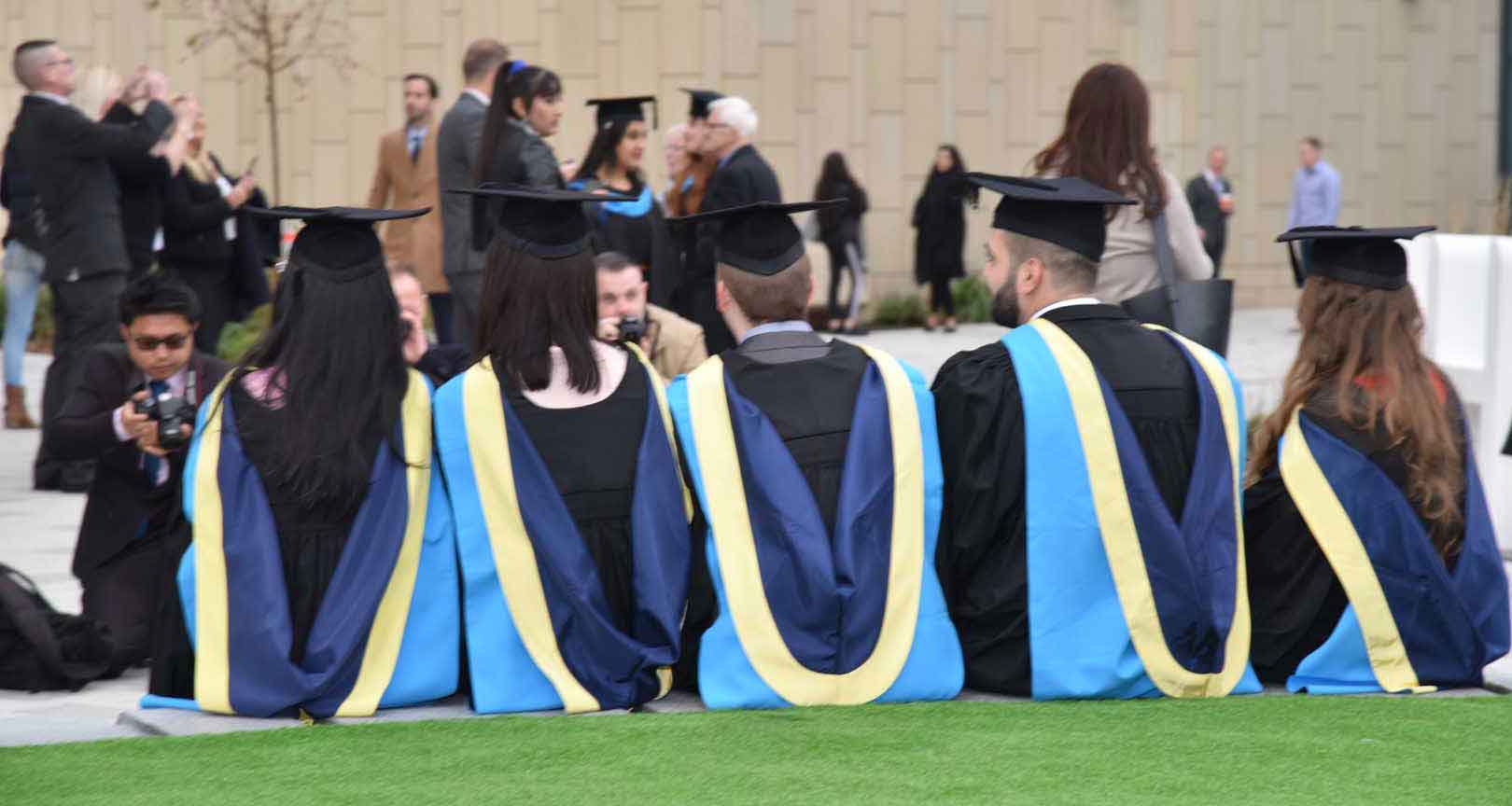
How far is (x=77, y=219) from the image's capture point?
31.8 ft

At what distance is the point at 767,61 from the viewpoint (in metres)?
20.4

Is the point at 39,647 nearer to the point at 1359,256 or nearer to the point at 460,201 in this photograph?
the point at 1359,256

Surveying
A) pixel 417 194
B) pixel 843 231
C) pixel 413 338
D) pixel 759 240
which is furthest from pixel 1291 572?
pixel 843 231

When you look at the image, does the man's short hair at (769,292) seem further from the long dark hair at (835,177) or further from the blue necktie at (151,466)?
the long dark hair at (835,177)

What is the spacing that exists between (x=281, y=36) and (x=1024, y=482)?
15250mm

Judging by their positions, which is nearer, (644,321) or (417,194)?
(644,321)

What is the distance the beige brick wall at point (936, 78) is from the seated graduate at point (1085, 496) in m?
14.8

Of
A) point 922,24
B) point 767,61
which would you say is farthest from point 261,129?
point 922,24

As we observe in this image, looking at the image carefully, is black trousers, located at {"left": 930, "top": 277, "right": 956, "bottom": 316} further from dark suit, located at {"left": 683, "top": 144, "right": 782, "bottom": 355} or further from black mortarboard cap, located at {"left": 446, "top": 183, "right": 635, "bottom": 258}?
black mortarboard cap, located at {"left": 446, "top": 183, "right": 635, "bottom": 258}

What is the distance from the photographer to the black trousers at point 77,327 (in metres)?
9.64

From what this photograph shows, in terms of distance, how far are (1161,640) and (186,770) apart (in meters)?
2.39

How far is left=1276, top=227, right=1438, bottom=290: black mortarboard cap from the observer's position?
5.52m

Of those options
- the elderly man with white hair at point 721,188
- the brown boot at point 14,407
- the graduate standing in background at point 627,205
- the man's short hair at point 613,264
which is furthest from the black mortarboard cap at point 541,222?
the brown boot at point 14,407

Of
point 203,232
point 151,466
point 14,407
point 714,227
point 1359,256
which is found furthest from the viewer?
point 14,407
